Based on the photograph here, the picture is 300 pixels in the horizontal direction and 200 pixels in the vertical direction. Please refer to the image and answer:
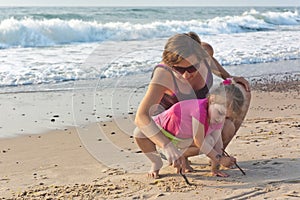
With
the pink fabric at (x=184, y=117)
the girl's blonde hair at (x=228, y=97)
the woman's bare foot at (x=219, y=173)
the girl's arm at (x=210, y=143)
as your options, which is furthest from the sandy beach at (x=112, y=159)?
the girl's blonde hair at (x=228, y=97)

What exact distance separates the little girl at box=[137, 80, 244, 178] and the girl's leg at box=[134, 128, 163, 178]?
0.16 metres

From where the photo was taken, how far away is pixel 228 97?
323 cm

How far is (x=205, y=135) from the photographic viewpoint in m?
3.37

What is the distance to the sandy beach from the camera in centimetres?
337

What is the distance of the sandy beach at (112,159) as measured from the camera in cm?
337

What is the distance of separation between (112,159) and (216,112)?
1429 millimetres

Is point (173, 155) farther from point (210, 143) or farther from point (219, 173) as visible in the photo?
point (219, 173)

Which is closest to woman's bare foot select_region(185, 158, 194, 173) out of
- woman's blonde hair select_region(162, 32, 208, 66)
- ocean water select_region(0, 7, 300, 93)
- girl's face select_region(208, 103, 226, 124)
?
girl's face select_region(208, 103, 226, 124)

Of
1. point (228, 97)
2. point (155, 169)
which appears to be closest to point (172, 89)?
point (228, 97)

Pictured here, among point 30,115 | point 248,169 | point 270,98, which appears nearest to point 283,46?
point 270,98

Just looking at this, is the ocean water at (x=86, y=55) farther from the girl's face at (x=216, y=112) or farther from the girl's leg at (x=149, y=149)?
the girl's face at (x=216, y=112)

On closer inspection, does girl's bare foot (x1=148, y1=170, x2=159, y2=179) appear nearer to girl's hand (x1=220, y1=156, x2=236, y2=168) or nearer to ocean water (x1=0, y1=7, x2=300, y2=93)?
girl's hand (x1=220, y1=156, x2=236, y2=168)

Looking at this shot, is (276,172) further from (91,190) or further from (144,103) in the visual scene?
(91,190)

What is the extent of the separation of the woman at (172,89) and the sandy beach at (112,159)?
0.26m
